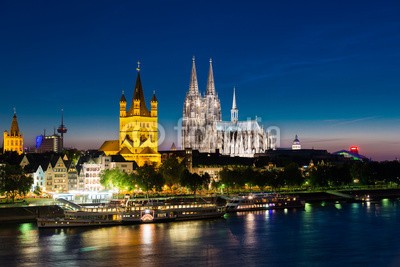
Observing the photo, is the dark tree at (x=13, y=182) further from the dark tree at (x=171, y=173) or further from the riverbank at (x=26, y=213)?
the dark tree at (x=171, y=173)

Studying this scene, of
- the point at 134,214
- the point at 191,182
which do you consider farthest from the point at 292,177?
the point at 134,214

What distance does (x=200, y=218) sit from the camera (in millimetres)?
68750

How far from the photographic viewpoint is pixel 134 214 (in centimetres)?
6550

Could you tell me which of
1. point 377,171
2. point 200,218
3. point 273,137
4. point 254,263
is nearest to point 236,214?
point 200,218

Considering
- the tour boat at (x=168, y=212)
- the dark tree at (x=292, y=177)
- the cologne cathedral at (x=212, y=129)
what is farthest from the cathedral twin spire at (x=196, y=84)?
the tour boat at (x=168, y=212)

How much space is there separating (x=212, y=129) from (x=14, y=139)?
164 feet

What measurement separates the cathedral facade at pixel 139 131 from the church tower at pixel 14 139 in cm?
1744

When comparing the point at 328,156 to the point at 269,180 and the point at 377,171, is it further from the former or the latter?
the point at 269,180

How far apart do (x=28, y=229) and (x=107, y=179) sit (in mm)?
35021

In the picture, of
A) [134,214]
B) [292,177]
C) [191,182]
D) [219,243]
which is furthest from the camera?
[292,177]

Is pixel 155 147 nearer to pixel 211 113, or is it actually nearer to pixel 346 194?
pixel 346 194

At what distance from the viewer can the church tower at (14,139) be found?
409ft

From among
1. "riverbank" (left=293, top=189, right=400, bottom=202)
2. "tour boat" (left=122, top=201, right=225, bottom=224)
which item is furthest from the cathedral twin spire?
"tour boat" (left=122, top=201, right=225, bottom=224)

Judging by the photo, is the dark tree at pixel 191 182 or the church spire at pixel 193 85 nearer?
the dark tree at pixel 191 182
